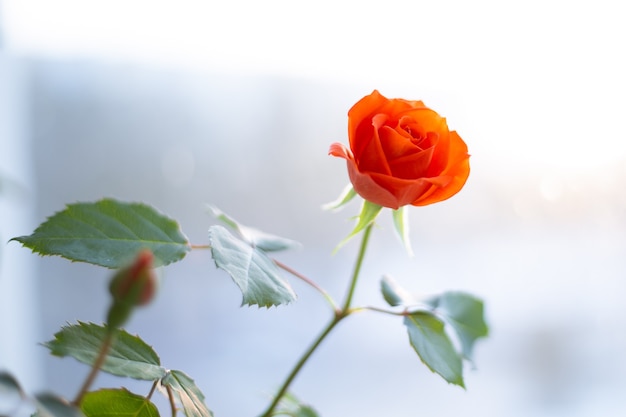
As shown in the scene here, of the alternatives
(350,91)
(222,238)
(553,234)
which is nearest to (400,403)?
(553,234)

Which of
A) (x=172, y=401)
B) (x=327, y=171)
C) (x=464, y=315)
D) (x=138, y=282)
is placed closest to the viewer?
(x=138, y=282)

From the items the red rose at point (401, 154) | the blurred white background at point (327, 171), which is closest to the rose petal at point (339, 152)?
the red rose at point (401, 154)

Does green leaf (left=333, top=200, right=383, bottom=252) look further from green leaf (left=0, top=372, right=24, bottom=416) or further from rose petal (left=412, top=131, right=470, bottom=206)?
green leaf (left=0, top=372, right=24, bottom=416)

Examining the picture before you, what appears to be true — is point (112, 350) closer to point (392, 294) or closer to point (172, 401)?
point (172, 401)

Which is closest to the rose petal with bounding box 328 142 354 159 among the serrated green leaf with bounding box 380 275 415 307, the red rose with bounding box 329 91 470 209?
the red rose with bounding box 329 91 470 209

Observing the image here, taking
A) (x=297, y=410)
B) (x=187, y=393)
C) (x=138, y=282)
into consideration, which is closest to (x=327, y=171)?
(x=297, y=410)

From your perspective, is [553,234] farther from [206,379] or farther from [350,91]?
[206,379]
